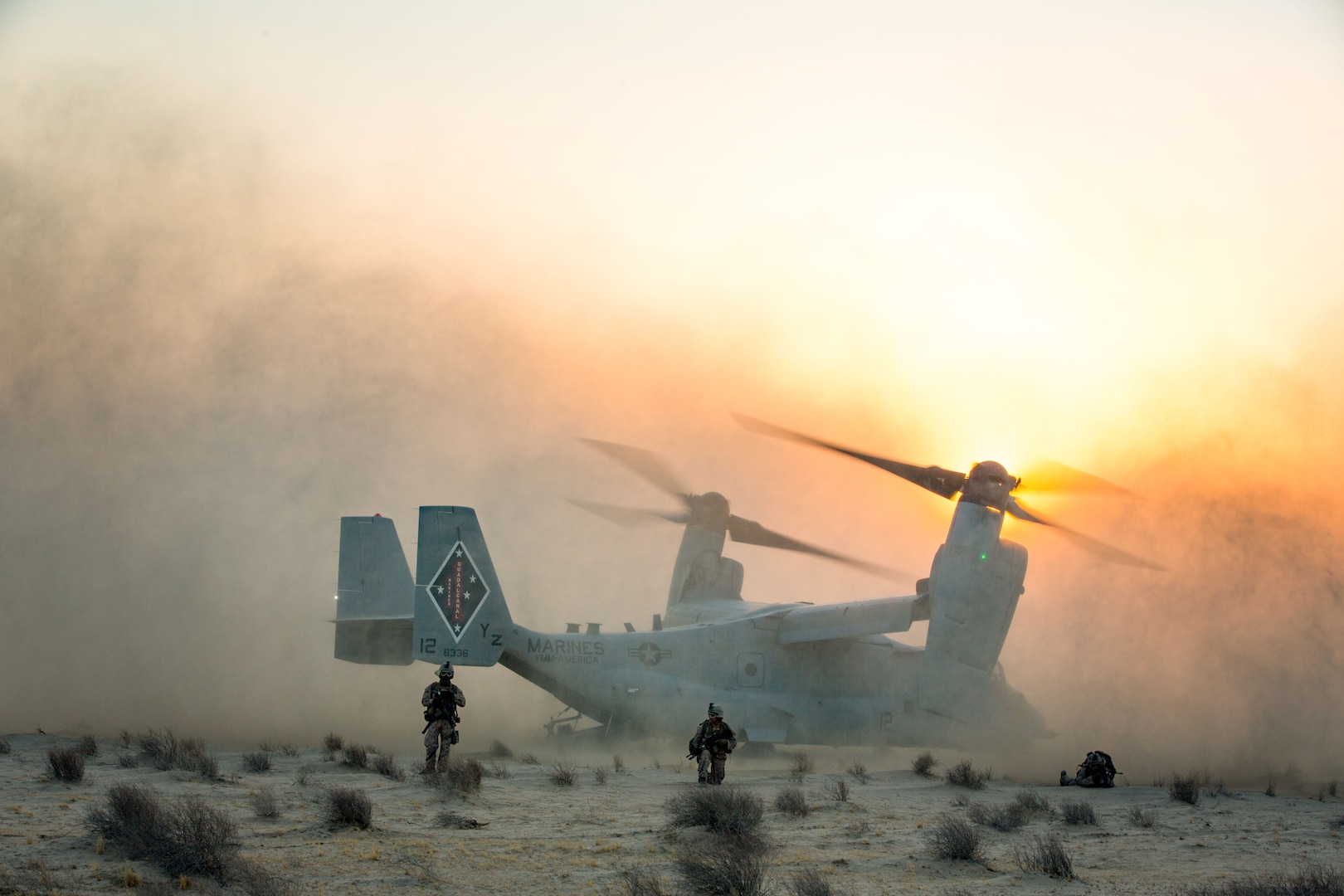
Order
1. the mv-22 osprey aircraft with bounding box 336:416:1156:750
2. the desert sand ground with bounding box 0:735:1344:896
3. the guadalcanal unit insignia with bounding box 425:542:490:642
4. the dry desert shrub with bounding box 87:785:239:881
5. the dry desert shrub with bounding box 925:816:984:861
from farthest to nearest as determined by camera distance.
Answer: the mv-22 osprey aircraft with bounding box 336:416:1156:750, the guadalcanal unit insignia with bounding box 425:542:490:642, the dry desert shrub with bounding box 925:816:984:861, the desert sand ground with bounding box 0:735:1344:896, the dry desert shrub with bounding box 87:785:239:881

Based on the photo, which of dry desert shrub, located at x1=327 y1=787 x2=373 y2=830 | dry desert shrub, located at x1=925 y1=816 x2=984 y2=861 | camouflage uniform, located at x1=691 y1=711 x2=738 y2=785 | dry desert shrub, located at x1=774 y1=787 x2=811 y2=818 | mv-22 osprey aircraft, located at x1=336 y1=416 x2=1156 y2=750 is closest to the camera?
dry desert shrub, located at x1=925 y1=816 x2=984 y2=861

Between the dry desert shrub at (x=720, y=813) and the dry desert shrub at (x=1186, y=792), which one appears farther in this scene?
the dry desert shrub at (x=1186, y=792)

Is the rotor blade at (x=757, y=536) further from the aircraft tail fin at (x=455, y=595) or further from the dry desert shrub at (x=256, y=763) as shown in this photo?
the dry desert shrub at (x=256, y=763)

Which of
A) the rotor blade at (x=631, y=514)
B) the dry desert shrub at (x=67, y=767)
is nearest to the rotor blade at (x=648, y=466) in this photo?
the rotor blade at (x=631, y=514)

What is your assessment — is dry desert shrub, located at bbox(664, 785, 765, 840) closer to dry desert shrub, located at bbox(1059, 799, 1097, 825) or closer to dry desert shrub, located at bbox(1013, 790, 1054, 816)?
dry desert shrub, located at bbox(1059, 799, 1097, 825)

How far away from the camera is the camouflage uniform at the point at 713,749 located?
706 inches

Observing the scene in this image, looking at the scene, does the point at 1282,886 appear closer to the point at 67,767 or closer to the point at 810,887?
the point at 810,887

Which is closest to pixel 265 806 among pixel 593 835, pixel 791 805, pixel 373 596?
pixel 593 835

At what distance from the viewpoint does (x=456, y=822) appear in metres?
12.5

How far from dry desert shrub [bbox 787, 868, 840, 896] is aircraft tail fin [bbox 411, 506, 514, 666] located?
1472cm

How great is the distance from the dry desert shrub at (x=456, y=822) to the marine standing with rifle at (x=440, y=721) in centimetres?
415

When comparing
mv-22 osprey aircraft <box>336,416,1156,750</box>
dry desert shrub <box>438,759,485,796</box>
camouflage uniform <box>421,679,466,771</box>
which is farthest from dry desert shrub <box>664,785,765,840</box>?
mv-22 osprey aircraft <box>336,416,1156,750</box>

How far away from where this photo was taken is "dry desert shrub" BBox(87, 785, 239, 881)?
30.8 feet

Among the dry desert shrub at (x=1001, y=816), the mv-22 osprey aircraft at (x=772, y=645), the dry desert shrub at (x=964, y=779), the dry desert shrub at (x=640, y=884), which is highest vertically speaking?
the mv-22 osprey aircraft at (x=772, y=645)
